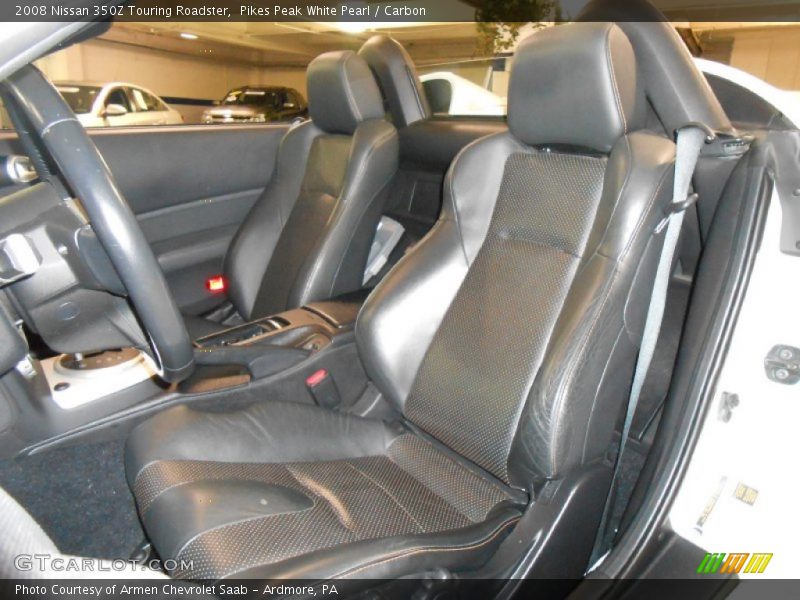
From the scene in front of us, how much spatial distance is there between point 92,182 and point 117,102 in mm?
4247

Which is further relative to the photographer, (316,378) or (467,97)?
(467,97)

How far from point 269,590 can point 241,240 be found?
1.56m

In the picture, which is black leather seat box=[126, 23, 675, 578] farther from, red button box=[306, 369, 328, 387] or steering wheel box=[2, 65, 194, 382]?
steering wheel box=[2, 65, 194, 382]

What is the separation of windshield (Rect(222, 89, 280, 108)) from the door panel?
3.41 meters

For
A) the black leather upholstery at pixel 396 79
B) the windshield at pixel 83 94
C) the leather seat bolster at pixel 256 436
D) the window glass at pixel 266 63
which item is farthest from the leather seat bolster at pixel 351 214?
the windshield at pixel 83 94

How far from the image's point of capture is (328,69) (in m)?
2.01

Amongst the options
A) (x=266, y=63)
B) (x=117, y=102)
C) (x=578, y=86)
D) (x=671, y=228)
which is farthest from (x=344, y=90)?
(x=266, y=63)

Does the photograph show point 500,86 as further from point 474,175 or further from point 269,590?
point 269,590

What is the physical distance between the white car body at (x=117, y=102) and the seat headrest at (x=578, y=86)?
2.38 meters

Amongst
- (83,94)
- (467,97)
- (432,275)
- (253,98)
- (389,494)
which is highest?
(467,97)

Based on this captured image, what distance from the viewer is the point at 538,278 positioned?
50.1 inches

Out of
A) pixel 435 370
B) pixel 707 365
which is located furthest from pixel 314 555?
pixel 707 365

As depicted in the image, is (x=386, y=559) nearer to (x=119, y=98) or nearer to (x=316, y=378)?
(x=316, y=378)

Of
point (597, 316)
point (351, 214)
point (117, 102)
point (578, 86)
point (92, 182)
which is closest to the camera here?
point (92, 182)
